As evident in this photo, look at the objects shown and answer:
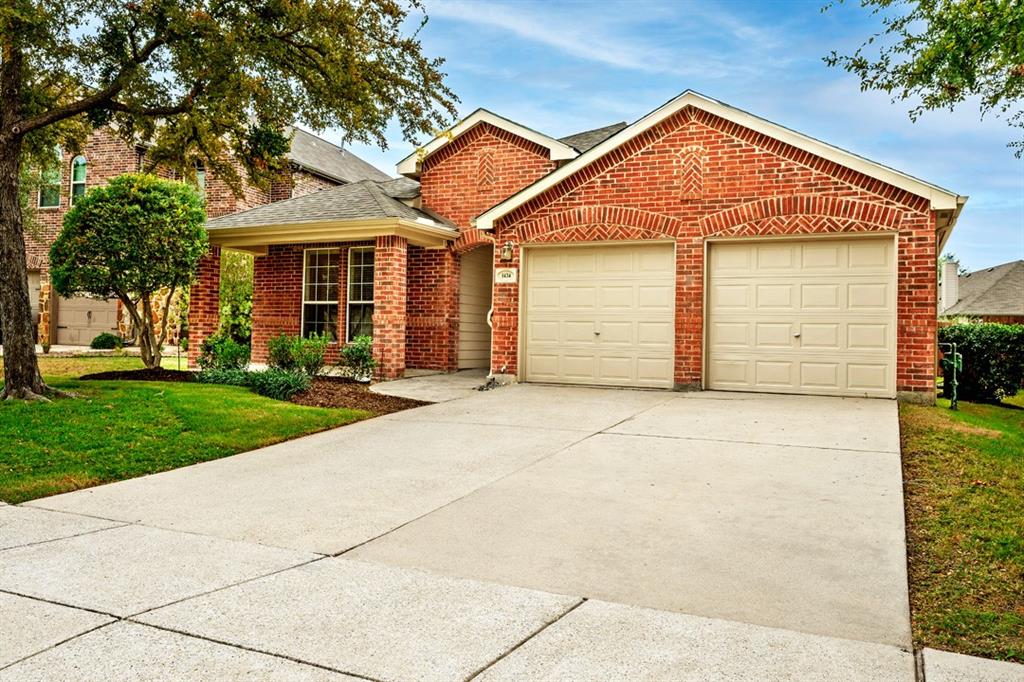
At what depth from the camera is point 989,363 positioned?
1379 centimetres

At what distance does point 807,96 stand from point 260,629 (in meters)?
23.8

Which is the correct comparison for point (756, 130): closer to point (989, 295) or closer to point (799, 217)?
point (799, 217)

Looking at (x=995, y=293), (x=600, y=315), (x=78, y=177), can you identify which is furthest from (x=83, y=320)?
(x=995, y=293)

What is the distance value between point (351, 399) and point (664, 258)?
5.58m

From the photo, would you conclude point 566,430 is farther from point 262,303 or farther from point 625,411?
point 262,303

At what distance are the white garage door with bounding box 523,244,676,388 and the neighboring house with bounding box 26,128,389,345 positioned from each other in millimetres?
13155

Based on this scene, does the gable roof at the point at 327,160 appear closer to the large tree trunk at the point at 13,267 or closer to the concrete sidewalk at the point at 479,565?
the large tree trunk at the point at 13,267

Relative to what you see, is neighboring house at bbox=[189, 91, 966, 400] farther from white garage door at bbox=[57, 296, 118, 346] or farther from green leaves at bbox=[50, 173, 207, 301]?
white garage door at bbox=[57, 296, 118, 346]

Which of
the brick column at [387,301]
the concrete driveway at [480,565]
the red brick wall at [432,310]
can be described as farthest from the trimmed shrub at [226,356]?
the concrete driveway at [480,565]

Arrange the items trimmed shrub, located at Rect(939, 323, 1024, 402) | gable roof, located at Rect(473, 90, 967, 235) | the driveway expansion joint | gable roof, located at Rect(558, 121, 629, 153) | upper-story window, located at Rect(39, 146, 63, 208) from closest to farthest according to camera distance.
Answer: the driveway expansion joint, gable roof, located at Rect(473, 90, 967, 235), trimmed shrub, located at Rect(939, 323, 1024, 402), gable roof, located at Rect(558, 121, 629, 153), upper-story window, located at Rect(39, 146, 63, 208)

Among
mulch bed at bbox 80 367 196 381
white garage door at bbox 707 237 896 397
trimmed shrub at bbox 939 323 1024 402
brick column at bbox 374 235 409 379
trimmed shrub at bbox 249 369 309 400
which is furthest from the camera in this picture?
brick column at bbox 374 235 409 379

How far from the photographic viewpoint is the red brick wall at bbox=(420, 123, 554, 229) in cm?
1577

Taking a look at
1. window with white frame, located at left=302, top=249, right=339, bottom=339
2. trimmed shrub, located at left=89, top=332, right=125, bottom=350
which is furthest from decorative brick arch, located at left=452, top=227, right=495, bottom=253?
trimmed shrub, located at left=89, top=332, right=125, bottom=350

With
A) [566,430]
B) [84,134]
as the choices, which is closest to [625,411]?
[566,430]
